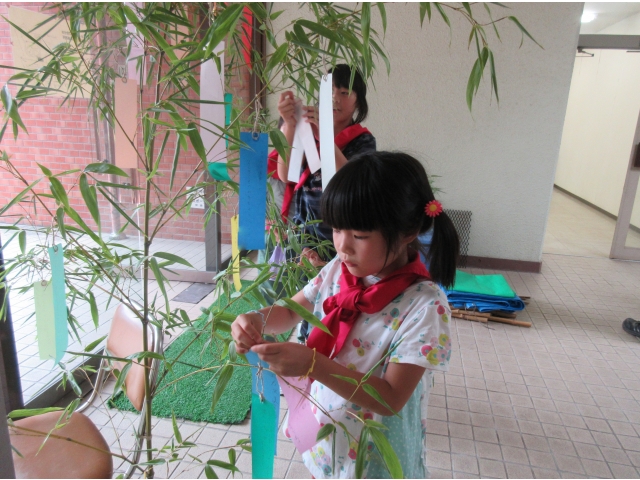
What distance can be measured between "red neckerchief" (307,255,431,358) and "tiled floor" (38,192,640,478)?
53 cm

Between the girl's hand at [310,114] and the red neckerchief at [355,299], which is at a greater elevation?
the girl's hand at [310,114]

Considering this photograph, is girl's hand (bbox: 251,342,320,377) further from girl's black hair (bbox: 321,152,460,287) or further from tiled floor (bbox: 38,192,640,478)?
tiled floor (bbox: 38,192,640,478)

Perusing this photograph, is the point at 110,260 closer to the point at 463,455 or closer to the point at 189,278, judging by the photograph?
the point at 463,455

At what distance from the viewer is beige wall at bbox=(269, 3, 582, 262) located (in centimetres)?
339

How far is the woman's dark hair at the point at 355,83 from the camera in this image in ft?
4.27

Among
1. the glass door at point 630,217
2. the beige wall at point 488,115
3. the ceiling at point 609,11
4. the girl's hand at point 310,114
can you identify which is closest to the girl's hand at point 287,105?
the girl's hand at point 310,114

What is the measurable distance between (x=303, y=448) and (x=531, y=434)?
1.41 m

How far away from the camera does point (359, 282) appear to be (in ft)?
2.91

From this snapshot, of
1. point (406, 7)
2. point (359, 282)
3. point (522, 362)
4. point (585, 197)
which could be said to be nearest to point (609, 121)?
point (585, 197)

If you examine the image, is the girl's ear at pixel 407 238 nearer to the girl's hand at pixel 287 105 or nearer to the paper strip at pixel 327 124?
the paper strip at pixel 327 124

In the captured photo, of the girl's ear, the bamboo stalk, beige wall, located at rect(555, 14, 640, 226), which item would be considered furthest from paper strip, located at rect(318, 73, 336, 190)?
→ beige wall, located at rect(555, 14, 640, 226)

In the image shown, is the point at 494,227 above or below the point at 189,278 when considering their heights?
above

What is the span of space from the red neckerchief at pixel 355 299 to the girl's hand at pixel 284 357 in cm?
21

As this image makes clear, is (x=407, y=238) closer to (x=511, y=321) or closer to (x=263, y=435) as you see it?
(x=263, y=435)
